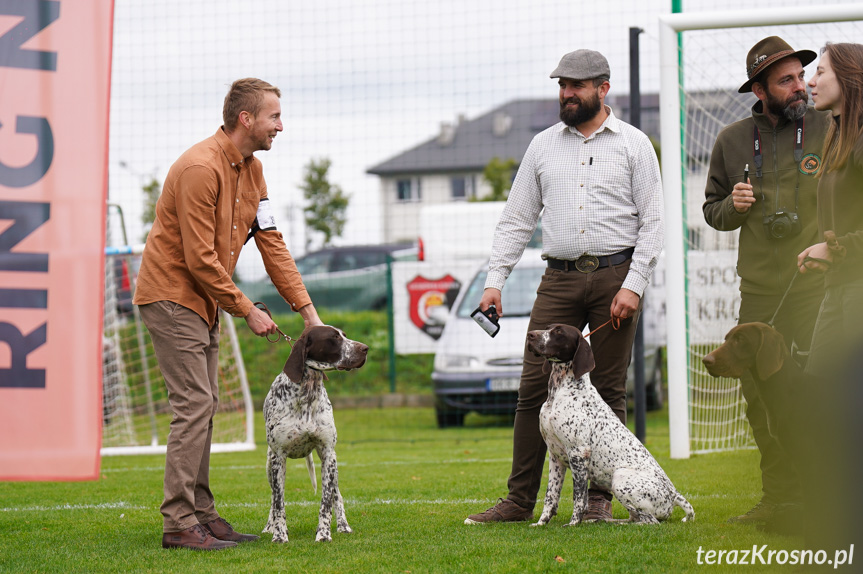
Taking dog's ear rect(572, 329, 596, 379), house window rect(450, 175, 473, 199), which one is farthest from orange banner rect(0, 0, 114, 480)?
house window rect(450, 175, 473, 199)

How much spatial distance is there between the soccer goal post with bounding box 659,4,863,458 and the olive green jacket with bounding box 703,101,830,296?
7.88 ft

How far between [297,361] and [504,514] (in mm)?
1382

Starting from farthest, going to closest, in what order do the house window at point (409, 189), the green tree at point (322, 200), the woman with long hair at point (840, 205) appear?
the green tree at point (322, 200) < the house window at point (409, 189) < the woman with long hair at point (840, 205)

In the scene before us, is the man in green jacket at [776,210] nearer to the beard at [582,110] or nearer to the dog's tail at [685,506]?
the dog's tail at [685,506]

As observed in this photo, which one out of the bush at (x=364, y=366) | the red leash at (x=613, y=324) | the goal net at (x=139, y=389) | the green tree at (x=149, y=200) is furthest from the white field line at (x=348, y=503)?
the green tree at (x=149, y=200)

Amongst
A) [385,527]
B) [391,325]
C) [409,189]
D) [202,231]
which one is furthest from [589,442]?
[409,189]

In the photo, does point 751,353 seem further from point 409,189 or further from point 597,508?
point 409,189

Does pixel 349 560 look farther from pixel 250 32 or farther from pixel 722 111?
pixel 250 32

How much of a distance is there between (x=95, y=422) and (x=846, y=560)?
2941 mm

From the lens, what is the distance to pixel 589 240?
15.8 feet

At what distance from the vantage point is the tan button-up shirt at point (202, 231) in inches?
172

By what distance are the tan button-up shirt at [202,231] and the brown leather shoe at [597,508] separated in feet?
6.41

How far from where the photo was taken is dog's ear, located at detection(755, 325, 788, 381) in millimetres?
4020

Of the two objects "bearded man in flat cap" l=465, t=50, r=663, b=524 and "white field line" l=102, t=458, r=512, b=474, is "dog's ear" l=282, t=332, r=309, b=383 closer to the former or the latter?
"bearded man in flat cap" l=465, t=50, r=663, b=524
